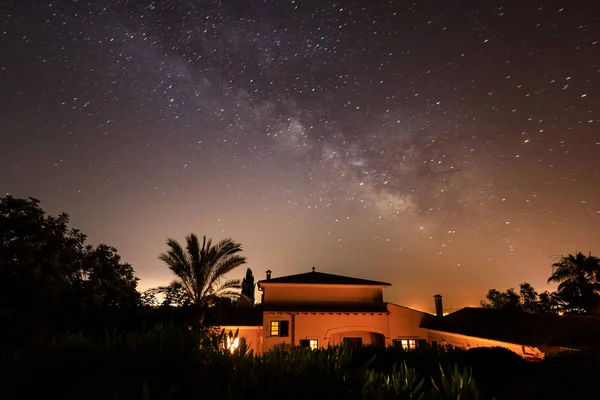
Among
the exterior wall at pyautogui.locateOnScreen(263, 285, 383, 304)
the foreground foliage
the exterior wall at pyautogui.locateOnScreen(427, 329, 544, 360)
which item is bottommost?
the exterior wall at pyautogui.locateOnScreen(427, 329, 544, 360)

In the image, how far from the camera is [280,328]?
82.7 ft

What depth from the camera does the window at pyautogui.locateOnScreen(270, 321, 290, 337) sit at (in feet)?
82.2

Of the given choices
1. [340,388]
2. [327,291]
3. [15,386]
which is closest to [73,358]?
[15,386]

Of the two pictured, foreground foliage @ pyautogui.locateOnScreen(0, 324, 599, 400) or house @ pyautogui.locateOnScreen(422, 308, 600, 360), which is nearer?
foreground foliage @ pyautogui.locateOnScreen(0, 324, 599, 400)

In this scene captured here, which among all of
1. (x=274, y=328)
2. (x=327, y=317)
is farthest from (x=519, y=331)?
(x=274, y=328)

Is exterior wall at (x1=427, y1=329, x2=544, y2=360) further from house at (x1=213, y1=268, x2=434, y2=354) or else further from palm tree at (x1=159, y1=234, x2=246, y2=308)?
palm tree at (x1=159, y1=234, x2=246, y2=308)

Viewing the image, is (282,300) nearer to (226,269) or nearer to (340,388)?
(226,269)

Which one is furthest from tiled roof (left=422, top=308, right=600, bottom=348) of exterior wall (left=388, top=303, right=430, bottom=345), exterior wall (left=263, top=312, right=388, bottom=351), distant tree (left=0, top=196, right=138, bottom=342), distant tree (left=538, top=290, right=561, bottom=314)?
distant tree (left=538, top=290, right=561, bottom=314)

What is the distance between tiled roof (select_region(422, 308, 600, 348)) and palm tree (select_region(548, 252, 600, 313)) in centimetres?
1052

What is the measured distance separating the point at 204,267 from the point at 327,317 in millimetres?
9452

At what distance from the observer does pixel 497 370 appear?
560 inches

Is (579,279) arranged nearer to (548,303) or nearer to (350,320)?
(548,303)

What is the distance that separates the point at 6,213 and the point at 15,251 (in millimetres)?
2333

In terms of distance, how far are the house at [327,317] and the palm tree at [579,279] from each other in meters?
13.6
